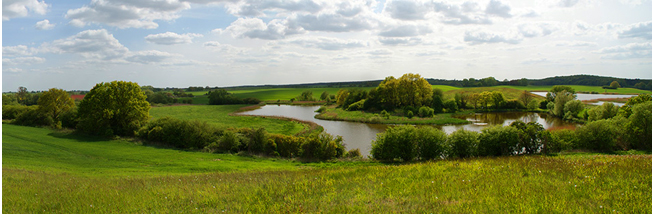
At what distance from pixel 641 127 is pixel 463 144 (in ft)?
49.0

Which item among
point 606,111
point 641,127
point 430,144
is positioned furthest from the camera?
point 606,111

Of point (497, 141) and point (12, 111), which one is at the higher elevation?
point (12, 111)

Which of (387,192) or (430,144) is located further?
(430,144)

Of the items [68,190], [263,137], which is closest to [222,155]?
[263,137]

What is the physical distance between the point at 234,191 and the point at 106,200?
380 cm

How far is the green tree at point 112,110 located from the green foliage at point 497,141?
3358cm

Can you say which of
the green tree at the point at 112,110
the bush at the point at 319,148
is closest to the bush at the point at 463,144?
the bush at the point at 319,148

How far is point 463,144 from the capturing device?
78.0 feet

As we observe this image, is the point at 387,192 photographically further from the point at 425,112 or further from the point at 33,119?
the point at 425,112

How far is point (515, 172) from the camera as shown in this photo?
1166cm

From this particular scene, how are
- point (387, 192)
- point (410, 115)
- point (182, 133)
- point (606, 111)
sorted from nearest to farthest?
point (387, 192) < point (182, 133) < point (606, 111) < point (410, 115)

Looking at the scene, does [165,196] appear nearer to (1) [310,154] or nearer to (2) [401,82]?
(1) [310,154]

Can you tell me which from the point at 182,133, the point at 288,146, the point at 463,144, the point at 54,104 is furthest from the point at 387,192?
the point at 54,104

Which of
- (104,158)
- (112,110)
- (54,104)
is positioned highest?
(54,104)
